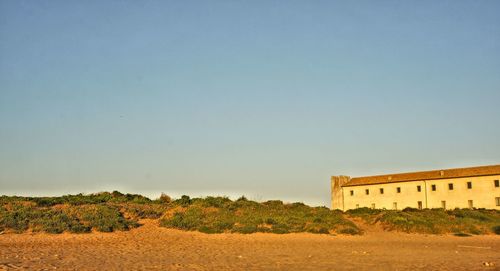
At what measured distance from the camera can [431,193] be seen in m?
64.7

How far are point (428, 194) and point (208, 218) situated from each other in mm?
47170

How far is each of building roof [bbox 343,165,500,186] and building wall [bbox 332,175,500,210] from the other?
0.50 metres

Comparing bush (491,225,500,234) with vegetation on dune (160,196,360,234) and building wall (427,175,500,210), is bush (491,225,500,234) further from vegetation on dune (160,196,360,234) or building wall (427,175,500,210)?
building wall (427,175,500,210)

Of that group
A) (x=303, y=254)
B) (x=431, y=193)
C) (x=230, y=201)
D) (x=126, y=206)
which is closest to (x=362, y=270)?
(x=303, y=254)

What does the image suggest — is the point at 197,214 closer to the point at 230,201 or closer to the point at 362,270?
the point at 230,201

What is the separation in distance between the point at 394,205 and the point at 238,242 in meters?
52.2

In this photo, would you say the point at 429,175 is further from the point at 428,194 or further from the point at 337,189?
the point at 337,189

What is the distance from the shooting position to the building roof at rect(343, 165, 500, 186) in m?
60.0

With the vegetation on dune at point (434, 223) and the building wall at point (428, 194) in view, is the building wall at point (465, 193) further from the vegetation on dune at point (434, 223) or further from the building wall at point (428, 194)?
the vegetation on dune at point (434, 223)

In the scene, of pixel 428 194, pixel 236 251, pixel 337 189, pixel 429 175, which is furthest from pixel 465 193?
pixel 236 251

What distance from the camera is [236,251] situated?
18.7 metres

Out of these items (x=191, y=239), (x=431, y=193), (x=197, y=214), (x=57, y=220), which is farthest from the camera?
(x=431, y=193)

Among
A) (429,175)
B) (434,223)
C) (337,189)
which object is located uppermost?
(429,175)

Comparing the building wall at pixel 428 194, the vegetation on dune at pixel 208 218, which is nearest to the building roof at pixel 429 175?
the building wall at pixel 428 194
